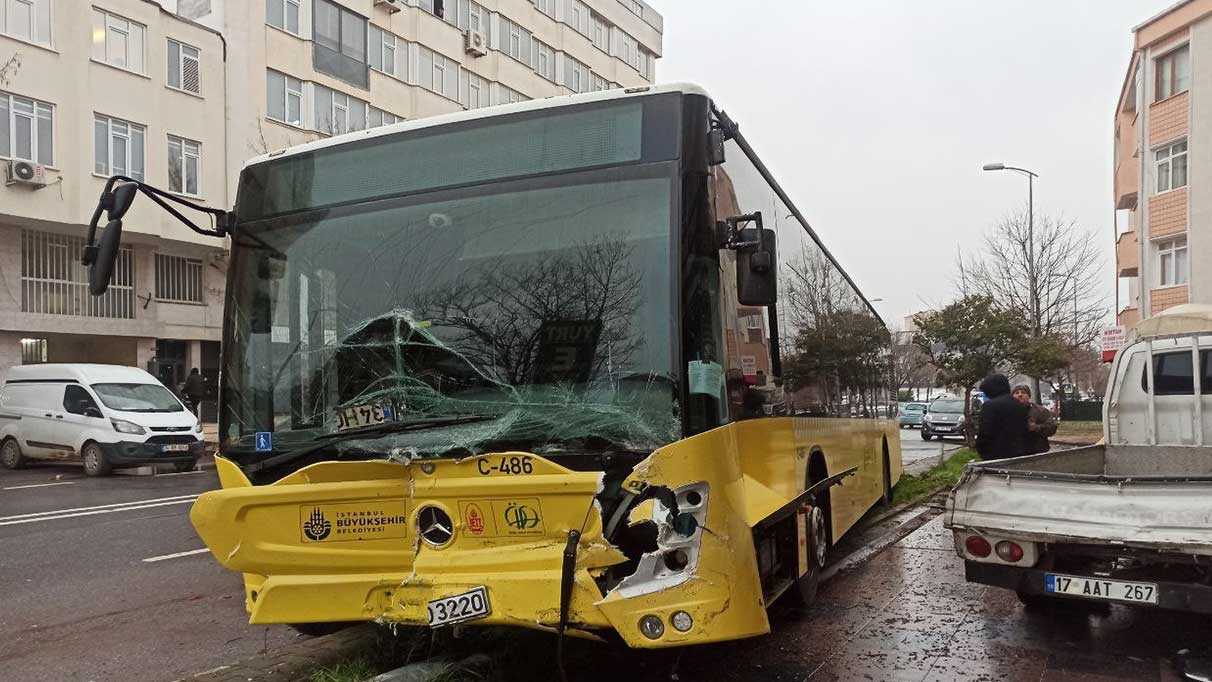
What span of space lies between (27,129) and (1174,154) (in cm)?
3221

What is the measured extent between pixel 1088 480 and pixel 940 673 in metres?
1.38

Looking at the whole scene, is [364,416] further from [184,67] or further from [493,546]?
[184,67]

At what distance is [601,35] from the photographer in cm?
4759

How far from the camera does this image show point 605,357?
436 centimetres

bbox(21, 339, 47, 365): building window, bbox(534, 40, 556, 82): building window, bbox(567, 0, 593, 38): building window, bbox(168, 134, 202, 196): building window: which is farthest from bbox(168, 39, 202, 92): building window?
bbox(567, 0, 593, 38): building window

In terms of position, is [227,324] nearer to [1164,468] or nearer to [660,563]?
[660,563]

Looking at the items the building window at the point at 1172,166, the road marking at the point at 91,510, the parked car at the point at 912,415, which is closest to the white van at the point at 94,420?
the road marking at the point at 91,510

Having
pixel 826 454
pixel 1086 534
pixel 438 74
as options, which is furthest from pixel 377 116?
pixel 1086 534

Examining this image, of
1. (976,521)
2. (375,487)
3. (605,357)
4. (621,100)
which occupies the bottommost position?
(976,521)

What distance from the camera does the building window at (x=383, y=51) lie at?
107 ft

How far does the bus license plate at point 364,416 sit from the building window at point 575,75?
40.8 metres

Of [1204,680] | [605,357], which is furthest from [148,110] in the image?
[1204,680]

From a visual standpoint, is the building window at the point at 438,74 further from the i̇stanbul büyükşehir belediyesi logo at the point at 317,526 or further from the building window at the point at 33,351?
the i̇stanbul büyükşehir belediyesi logo at the point at 317,526

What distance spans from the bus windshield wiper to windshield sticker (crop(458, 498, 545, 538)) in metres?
0.38
